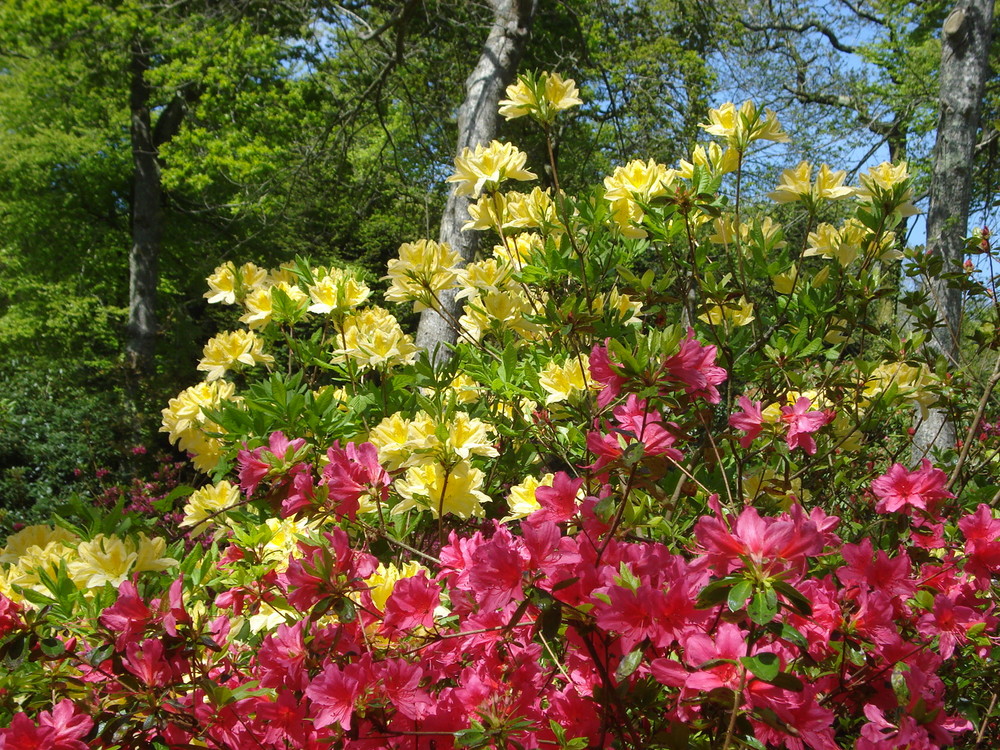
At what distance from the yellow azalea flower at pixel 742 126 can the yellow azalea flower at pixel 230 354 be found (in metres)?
1.32

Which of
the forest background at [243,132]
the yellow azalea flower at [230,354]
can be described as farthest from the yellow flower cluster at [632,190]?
the forest background at [243,132]

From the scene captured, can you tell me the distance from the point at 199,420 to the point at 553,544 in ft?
4.40

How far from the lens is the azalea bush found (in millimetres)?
917

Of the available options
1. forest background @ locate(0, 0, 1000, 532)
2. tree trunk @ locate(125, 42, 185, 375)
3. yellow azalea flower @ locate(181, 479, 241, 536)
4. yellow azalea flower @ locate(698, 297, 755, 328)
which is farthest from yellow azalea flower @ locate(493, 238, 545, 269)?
tree trunk @ locate(125, 42, 185, 375)

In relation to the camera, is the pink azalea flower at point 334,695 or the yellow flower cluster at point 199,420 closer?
the pink azalea flower at point 334,695

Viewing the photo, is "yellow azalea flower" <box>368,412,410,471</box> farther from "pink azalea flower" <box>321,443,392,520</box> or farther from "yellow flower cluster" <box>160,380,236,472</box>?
"yellow flower cluster" <box>160,380,236,472</box>

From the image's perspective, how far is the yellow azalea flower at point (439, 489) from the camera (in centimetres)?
132

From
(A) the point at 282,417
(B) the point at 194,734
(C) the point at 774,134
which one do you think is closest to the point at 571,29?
(C) the point at 774,134

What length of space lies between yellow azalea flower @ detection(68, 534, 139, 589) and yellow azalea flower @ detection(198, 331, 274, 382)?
0.84 metres

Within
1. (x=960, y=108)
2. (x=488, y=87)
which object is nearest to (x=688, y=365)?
(x=488, y=87)

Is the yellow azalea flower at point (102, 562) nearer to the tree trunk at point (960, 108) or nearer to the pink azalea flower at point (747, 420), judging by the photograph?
the pink azalea flower at point (747, 420)

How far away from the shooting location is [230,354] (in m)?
2.03

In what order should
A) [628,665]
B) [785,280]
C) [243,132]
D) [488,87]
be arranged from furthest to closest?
[243,132]
[488,87]
[785,280]
[628,665]

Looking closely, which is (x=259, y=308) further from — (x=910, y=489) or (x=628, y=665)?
(x=910, y=489)
